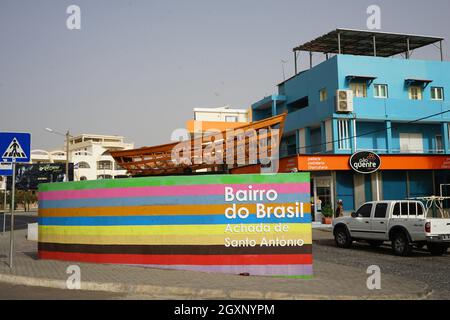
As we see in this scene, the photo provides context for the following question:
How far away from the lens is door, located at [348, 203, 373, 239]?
16172mm

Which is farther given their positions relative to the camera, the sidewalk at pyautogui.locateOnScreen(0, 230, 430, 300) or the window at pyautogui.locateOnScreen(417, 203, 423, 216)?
the window at pyautogui.locateOnScreen(417, 203, 423, 216)

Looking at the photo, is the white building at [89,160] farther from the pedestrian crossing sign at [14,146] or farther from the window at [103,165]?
the pedestrian crossing sign at [14,146]

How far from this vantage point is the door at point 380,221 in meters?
15.4

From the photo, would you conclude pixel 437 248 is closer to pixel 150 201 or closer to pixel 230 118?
pixel 150 201

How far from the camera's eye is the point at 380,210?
15.8 metres

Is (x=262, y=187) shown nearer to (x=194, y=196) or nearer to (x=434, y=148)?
(x=194, y=196)

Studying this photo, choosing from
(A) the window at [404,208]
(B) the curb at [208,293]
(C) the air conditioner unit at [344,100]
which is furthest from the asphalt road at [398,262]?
(C) the air conditioner unit at [344,100]

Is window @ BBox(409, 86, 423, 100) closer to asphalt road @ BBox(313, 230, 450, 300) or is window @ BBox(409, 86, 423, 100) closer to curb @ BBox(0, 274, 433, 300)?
asphalt road @ BBox(313, 230, 450, 300)

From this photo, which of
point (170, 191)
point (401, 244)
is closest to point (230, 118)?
point (401, 244)

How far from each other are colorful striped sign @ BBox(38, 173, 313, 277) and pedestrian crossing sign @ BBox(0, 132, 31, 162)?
A: 1.94m

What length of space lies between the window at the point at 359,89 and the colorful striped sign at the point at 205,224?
23.3 m

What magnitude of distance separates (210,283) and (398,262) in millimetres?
7146

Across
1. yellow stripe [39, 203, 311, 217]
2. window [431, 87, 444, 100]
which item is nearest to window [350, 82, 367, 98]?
window [431, 87, 444, 100]
